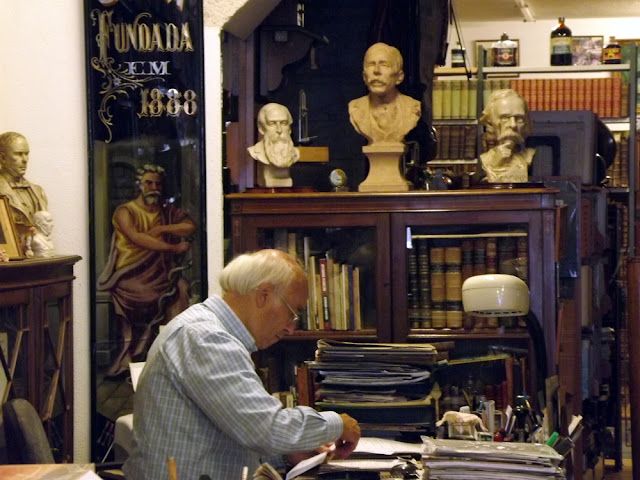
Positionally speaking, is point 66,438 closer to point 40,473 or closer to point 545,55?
point 40,473

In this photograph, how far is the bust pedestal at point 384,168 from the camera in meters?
4.26

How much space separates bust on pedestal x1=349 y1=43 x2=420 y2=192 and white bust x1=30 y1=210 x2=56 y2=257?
4.05ft

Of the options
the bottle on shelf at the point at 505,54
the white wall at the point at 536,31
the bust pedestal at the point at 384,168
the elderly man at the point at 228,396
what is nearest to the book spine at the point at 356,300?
the bust pedestal at the point at 384,168

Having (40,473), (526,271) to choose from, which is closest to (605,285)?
(526,271)

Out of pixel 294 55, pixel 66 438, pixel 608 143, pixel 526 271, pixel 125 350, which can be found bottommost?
pixel 66 438

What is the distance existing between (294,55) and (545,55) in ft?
16.2

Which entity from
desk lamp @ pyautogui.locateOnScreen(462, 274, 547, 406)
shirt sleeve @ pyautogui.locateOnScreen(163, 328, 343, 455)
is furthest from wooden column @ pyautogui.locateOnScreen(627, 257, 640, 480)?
shirt sleeve @ pyautogui.locateOnScreen(163, 328, 343, 455)

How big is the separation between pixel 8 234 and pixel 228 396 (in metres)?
1.69

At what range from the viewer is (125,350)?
4.45 metres

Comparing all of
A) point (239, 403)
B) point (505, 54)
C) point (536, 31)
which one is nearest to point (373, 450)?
point (239, 403)

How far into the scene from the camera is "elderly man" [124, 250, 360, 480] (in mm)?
2416

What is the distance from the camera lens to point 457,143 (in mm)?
7512

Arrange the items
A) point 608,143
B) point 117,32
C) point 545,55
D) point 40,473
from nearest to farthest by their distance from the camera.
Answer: point 40,473 < point 117,32 < point 608,143 < point 545,55

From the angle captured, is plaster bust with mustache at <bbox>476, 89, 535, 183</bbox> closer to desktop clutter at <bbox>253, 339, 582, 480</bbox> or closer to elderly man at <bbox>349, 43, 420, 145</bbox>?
elderly man at <bbox>349, 43, 420, 145</bbox>
